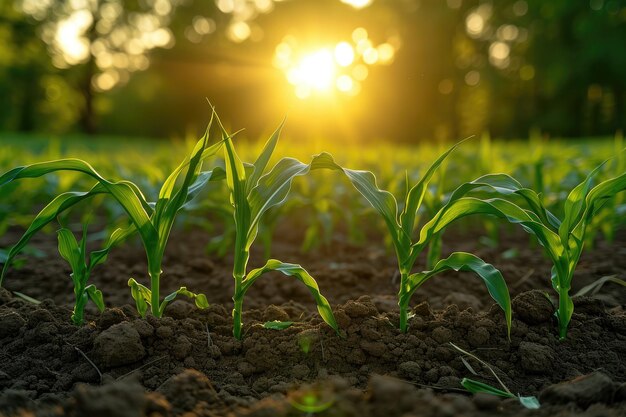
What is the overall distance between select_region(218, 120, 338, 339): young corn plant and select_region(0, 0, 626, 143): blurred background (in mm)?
23326

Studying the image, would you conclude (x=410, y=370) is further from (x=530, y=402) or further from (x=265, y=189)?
(x=265, y=189)

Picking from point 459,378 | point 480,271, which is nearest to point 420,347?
point 459,378

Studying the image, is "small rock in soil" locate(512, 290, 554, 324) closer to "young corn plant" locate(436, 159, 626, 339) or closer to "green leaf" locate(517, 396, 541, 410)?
"young corn plant" locate(436, 159, 626, 339)

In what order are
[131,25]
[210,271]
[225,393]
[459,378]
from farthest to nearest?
[131,25], [210,271], [459,378], [225,393]

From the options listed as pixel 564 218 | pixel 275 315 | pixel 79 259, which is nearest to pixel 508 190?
pixel 564 218

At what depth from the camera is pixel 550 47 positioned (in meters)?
27.1

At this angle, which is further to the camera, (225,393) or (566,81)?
(566,81)

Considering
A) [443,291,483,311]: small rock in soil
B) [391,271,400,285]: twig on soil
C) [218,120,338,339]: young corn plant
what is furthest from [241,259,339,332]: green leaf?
[391,271,400,285]: twig on soil

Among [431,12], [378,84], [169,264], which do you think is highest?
[431,12]

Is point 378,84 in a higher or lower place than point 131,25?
lower

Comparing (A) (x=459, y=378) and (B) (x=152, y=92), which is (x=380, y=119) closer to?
(B) (x=152, y=92)

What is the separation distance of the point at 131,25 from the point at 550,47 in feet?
82.4

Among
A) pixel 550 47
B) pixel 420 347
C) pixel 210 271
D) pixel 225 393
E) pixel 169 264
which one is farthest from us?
pixel 550 47

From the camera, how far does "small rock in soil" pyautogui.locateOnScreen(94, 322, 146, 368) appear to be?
150 cm
